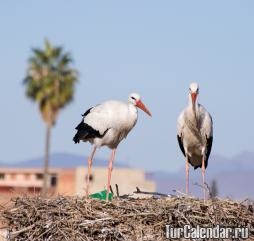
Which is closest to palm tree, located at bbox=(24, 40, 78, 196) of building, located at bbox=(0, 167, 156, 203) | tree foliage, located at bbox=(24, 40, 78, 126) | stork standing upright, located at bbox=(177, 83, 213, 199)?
tree foliage, located at bbox=(24, 40, 78, 126)

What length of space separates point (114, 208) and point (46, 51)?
28574 millimetres

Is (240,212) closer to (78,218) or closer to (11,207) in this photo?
(78,218)

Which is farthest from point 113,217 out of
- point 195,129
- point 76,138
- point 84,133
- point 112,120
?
point 195,129

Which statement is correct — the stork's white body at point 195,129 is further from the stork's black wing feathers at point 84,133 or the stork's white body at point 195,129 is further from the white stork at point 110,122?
the stork's black wing feathers at point 84,133

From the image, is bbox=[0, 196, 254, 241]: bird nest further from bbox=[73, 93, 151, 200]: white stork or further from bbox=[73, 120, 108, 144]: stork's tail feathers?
bbox=[73, 120, 108, 144]: stork's tail feathers

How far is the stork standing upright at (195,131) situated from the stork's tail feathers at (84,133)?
1.14 m

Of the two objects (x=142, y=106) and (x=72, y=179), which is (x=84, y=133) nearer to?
(x=142, y=106)

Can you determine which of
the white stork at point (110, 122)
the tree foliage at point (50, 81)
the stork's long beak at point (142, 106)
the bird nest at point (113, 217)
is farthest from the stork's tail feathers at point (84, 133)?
the tree foliage at point (50, 81)

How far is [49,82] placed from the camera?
126 feet

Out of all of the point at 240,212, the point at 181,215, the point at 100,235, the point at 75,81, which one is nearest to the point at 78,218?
the point at 100,235

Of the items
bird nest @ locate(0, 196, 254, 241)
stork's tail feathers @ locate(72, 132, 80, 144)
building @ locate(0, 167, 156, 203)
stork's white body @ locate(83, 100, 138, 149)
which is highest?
building @ locate(0, 167, 156, 203)

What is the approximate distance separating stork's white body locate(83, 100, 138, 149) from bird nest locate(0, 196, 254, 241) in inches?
78.3

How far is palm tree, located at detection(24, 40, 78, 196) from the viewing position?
38.2m

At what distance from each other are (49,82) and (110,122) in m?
25.9
